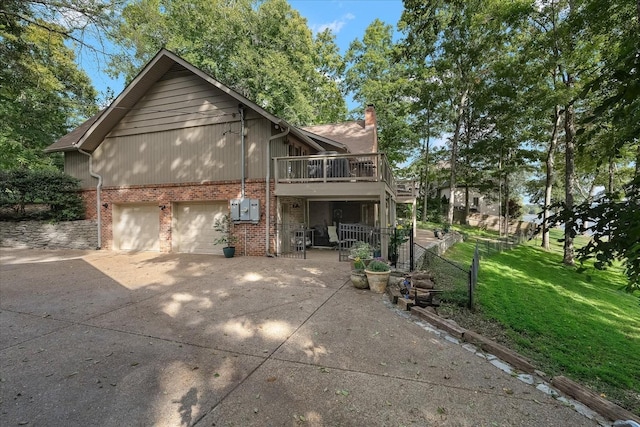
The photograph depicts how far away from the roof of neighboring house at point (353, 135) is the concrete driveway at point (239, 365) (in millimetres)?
9993

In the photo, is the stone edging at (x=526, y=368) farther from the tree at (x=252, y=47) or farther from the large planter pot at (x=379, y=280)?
the tree at (x=252, y=47)

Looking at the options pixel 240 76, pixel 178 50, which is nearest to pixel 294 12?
pixel 240 76

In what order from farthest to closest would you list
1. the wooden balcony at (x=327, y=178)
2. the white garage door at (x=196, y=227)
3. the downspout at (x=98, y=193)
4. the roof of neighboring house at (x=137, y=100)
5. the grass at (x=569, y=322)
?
the downspout at (x=98, y=193) < the white garage door at (x=196, y=227) < the roof of neighboring house at (x=137, y=100) < the wooden balcony at (x=327, y=178) < the grass at (x=569, y=322)

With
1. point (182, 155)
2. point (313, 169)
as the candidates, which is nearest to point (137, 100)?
point (182, 155)

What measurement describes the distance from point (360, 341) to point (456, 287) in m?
4.06

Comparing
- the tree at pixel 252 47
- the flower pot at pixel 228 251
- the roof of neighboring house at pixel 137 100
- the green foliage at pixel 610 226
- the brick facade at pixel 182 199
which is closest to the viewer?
the green foliage at pixel 610 226

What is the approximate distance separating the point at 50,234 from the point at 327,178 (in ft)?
38.6

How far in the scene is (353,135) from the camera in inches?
633

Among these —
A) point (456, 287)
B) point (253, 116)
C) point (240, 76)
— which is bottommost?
point (456, 287)

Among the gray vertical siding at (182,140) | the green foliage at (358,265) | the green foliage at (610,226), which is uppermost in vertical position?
the gray vertical siding at (182,140)

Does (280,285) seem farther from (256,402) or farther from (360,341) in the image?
(256,402)

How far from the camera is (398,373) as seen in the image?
130 inches

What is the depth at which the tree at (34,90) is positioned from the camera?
8.78 metres

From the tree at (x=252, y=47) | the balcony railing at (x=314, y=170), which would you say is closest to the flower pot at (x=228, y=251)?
the balcony railing at (x=314, y=170)
